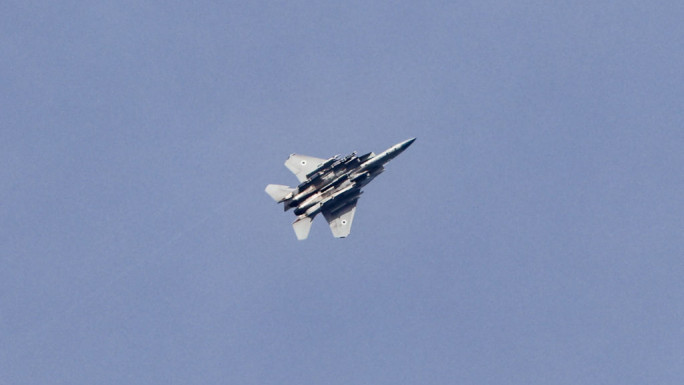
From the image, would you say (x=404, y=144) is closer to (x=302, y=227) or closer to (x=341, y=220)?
(x=341, y=220)

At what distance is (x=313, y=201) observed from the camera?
12888cm

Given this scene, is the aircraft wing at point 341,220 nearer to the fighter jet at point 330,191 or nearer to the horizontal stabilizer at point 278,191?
the fighter jet at point 330,191

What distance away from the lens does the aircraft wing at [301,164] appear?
133500 millimetres

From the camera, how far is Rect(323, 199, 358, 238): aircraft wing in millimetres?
129125

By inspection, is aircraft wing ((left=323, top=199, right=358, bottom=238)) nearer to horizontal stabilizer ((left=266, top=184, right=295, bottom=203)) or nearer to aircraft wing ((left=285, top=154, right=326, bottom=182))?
horizontal stabilizer ((left=266, top=184, right=295, bottom=203))

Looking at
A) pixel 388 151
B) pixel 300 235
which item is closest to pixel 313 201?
pixel 300 235

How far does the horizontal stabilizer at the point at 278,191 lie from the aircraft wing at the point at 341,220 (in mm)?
6970

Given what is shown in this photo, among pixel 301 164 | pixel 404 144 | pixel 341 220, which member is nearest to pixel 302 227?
pixel 341 220

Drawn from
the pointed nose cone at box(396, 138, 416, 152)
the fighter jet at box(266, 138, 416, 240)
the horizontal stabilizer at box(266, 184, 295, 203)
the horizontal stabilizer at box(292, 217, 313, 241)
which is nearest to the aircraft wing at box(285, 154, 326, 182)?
the fighter jet at box(266, 138, 416, 240)

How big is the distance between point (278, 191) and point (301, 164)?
22.0 ft

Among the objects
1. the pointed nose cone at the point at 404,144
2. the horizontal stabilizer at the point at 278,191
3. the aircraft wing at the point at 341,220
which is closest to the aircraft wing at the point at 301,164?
the horizontal stabilizer at the point at 278,191

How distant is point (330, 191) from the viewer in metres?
130

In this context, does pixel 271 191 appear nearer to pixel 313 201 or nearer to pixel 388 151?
pixel 313 201

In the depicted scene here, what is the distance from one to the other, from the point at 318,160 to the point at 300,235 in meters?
14.5
